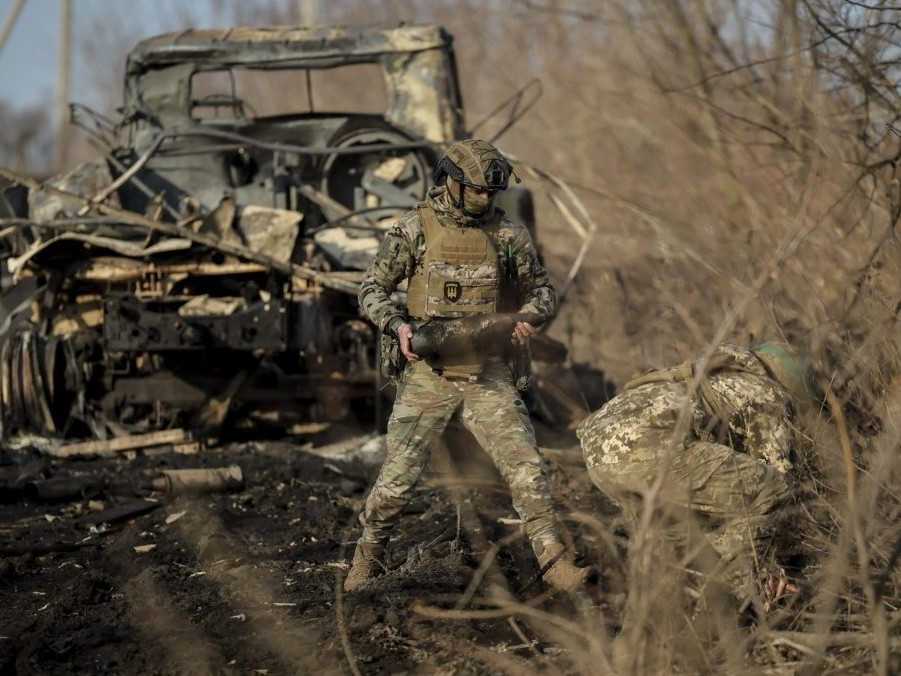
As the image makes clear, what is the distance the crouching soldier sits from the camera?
4.32m

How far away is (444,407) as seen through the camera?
5129mm

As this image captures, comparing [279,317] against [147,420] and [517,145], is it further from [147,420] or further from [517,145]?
[517,145]

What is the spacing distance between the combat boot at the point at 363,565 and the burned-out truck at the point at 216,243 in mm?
3081

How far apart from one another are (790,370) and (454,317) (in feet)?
4.33

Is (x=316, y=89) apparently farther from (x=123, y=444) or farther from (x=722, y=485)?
(x=722, y=485)

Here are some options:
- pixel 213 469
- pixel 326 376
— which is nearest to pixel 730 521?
pixel 213 469

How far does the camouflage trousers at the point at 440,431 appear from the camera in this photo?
498cm

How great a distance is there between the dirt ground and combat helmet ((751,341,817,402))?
3.44ft

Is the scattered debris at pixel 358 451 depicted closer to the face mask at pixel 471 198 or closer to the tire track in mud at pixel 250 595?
the tire track in mud at pixel 250 595

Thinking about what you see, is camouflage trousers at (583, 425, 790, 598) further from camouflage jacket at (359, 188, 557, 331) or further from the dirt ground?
camouflage jacket at (359, 188, 557, 331)

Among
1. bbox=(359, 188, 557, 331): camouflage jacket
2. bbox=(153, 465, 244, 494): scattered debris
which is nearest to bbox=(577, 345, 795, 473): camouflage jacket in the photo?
bbox=(359, 188, 557, 331): camouflage jacket

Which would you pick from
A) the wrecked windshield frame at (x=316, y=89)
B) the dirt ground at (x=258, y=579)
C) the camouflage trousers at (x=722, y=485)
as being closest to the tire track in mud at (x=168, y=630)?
the dirt ground at (x=258, y=579)

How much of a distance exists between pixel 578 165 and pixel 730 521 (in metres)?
18.4

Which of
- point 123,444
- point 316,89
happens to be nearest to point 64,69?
point 316,89
